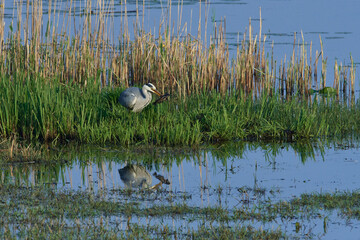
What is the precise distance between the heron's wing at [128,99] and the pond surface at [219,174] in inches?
31.2

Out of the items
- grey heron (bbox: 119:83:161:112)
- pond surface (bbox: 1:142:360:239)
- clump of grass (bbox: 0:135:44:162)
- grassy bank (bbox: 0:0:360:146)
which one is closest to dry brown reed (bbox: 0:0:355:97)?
grassy bank (bbox: 0:0:360:146)

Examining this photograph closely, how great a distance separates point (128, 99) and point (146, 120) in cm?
45

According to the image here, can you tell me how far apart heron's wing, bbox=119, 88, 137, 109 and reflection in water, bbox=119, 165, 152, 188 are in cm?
139

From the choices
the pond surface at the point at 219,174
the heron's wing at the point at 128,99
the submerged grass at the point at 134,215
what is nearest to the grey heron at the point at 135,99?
the heron's wing at the point at 128,99

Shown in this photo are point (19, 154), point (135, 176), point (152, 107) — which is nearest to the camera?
point (135, 176)

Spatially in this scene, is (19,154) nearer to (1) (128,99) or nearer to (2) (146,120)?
(1) (128,99)

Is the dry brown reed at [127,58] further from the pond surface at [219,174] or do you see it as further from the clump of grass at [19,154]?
the clump of grass at [19,154]

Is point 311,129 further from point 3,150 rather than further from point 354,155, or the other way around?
point 3,150

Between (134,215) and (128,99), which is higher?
(128,99)

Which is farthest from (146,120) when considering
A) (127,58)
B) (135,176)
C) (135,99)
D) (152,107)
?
(127,58)

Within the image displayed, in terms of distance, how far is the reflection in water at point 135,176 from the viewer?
632cm

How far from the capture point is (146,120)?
Answer: 8.51m

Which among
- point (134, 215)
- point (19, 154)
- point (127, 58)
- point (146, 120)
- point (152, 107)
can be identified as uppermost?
point (127, 58)

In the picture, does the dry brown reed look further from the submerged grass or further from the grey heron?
the submerged grass
